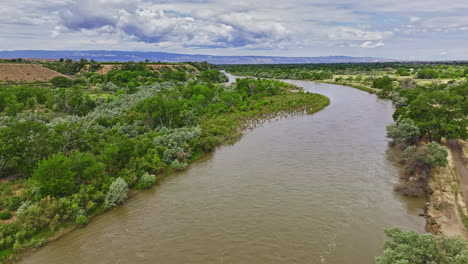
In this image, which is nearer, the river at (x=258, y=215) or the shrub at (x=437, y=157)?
the river at (x=258, y=215)

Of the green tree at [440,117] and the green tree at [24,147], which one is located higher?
the green tree at [440,117]

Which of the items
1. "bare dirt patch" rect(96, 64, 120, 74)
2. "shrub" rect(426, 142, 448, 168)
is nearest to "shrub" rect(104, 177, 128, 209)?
"shrub" rect(426, 142, 448, 168)

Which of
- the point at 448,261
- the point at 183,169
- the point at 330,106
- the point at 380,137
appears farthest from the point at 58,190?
the point at 330,106

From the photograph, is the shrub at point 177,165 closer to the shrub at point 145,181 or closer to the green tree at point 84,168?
the shrub at point 145,181

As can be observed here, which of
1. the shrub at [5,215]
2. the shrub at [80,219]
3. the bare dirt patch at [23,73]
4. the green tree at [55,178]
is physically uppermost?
the bare dirt patch at [23,73]

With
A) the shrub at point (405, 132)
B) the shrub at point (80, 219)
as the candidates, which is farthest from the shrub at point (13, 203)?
the shrub at point (405, 132)

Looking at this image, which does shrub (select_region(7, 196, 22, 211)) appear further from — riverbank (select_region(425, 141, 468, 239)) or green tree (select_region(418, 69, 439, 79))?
green tree (select_region(418, 69, 439, 79))

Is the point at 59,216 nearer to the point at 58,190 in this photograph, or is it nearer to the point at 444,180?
the point at 58,190
